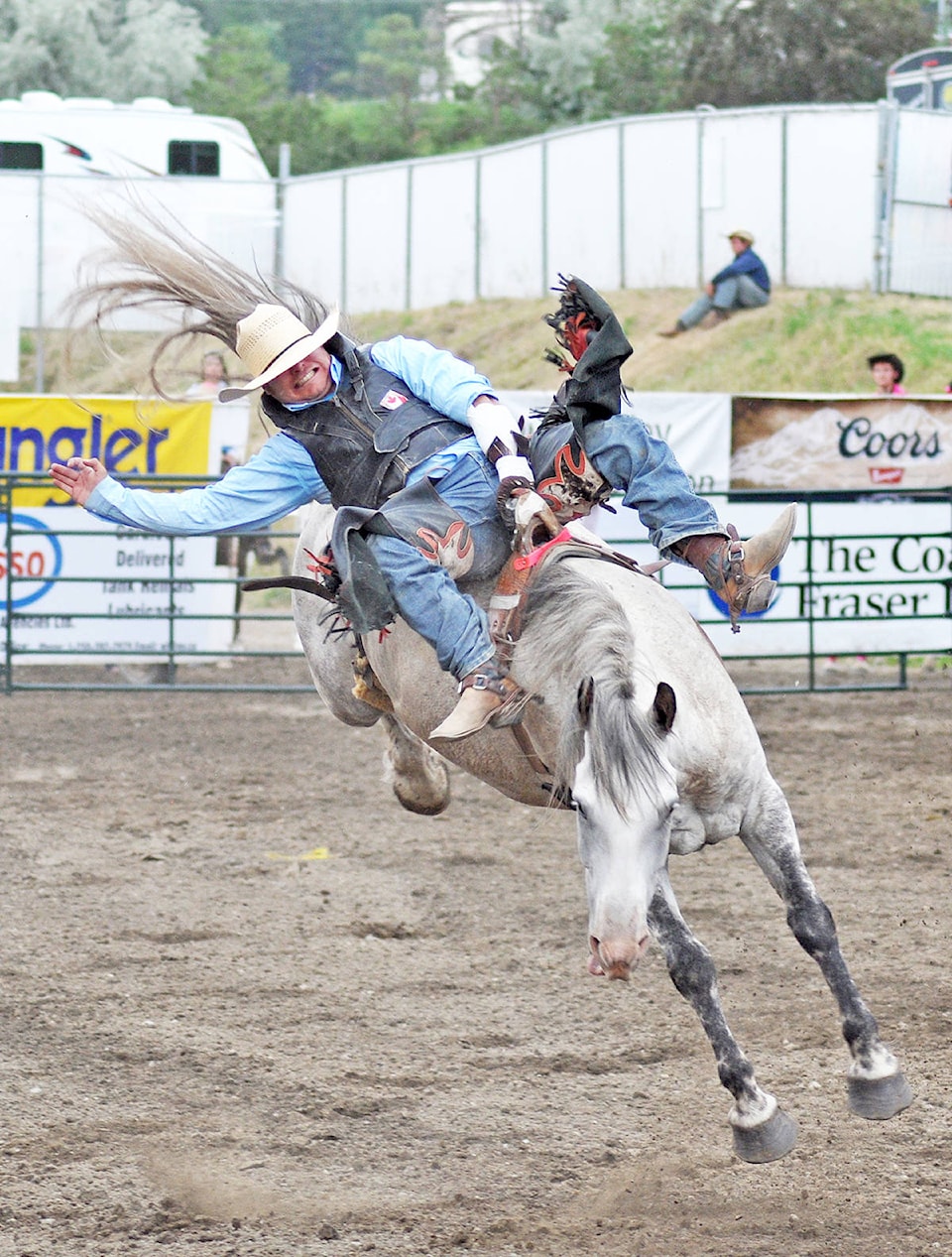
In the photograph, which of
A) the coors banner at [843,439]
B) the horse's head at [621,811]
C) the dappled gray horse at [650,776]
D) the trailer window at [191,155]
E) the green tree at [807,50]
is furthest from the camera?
the green tree at [807,50]

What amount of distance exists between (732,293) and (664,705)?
53.9ft

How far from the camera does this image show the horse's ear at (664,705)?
3328mm

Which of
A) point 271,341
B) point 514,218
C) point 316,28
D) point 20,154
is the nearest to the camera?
point 271,341

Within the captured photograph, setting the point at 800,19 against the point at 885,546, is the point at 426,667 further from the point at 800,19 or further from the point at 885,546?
the point at 800,19

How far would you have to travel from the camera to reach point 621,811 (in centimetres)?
321

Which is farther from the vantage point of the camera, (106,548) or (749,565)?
(106,548)

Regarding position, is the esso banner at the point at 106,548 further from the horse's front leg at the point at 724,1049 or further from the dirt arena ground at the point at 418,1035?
the horse's front leg at the point at 724,1049

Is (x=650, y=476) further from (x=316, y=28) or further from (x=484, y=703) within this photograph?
(x=316, y=28)

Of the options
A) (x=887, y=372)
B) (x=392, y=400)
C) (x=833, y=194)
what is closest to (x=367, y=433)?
(x=392, y=400)

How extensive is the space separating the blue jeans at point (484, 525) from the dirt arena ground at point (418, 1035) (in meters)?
1.24

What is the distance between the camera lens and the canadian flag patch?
4.11m

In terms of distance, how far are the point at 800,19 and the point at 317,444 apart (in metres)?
29.4

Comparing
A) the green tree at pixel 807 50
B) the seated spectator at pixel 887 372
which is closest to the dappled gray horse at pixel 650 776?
the seated spectator at pixel 887 372

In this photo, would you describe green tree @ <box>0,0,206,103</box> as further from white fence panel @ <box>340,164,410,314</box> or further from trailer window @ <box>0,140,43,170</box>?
white fence panel @ <box>340,164,410,314</box>
